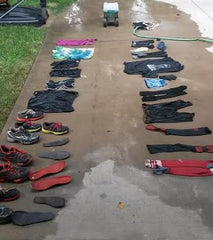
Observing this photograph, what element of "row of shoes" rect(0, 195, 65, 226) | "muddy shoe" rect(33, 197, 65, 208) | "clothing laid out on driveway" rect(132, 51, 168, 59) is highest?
"row of shoes" rect(0, 195, 65, 226)

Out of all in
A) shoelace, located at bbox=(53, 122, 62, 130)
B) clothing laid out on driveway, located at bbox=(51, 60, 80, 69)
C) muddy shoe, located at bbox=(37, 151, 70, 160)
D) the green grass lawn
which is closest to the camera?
muddy shoe, located at bbox=(37, 151, 70, 160)

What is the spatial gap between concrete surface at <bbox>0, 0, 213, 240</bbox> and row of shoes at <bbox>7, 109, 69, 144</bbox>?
94mm

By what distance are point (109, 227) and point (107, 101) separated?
2869mm

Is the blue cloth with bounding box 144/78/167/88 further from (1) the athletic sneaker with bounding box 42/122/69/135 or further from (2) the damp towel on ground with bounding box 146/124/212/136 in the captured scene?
(1) the athletic sneaker with bounding box 42/122/69/135

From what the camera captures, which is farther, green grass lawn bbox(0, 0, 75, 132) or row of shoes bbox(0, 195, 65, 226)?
green grass lawn bbox(0, 0, 75, 132)

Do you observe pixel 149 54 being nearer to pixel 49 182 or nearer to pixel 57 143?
pixel 57 143

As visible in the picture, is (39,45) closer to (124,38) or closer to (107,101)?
(124,38)

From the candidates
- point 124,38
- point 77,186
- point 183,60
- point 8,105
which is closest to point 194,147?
point 77,186

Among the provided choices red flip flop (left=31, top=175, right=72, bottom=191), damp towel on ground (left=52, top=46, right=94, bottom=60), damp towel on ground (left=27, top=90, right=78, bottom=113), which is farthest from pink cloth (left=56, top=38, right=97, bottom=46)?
red flip flop (left=31, top=175, right=72, bottom=191)

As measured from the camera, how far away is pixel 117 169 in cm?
449

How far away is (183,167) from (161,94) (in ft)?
6.86

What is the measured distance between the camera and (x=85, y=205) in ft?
12.8

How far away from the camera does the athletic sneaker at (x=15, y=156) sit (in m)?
4.55

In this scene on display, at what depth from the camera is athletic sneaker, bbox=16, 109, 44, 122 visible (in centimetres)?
561
